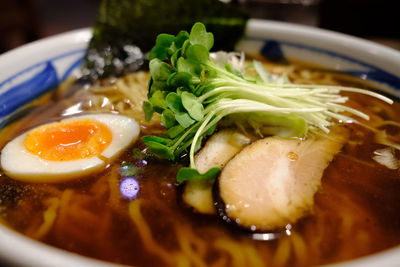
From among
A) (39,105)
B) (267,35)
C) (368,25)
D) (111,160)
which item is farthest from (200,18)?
(368,25)

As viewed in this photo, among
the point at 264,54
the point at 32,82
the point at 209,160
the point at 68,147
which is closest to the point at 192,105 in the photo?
the point at 209,160

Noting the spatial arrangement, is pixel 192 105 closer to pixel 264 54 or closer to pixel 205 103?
pixel 205 103

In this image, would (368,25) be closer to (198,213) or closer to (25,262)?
(198,213)

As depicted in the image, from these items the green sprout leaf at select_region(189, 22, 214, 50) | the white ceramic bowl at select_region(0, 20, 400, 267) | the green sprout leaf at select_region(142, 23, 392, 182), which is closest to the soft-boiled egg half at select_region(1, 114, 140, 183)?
the green sprout leaf at select_region(142, 23, 392, 182)

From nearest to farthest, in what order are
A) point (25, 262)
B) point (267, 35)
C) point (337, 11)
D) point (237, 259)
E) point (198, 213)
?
point (25, 262) → point (237, 259) → point (198, 213) → point (267, 35) → point (337, 11)

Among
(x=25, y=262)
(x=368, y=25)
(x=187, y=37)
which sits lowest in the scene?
(x=368, y=25)

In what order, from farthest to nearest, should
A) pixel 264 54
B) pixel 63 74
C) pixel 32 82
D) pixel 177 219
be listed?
pixel 264 54 < pixel 63 74 < pixel 32 82 < pixel 177 219
